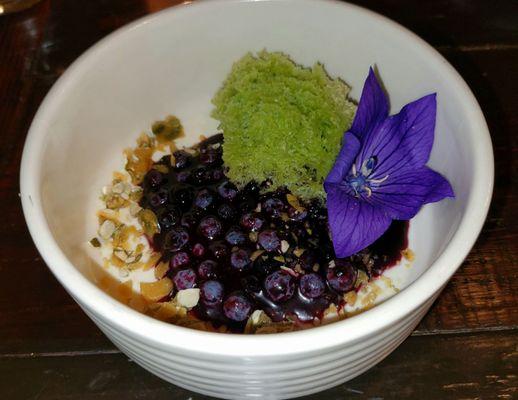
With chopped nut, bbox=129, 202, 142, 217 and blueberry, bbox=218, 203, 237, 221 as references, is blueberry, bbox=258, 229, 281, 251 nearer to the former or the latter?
blueberry, bbox=218, 203, 237, 221

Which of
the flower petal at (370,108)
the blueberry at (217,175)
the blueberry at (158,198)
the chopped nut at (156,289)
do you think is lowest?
the chopped nut at (156,289)

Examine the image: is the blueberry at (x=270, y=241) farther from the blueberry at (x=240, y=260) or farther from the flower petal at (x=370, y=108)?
the flower petal at (x=370, y=108)

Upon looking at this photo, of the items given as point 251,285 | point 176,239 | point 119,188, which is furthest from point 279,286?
point 119,188

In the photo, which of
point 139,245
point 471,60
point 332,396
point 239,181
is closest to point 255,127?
point 239,181

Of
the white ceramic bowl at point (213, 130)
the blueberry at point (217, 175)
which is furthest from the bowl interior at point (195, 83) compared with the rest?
the blueberry at point (217, 175)

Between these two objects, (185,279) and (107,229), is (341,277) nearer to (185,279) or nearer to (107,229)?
(185,279)

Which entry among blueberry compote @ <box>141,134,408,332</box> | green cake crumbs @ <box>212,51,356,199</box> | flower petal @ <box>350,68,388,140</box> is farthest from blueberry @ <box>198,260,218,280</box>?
flower petal @ <box>350,68,388,140</box>

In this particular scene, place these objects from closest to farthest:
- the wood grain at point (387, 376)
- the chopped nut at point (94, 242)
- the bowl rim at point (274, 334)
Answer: the bowl rim at point (274, 334) < the wood grain at point (387, 376) < the chopped nut at point (94, 242)
